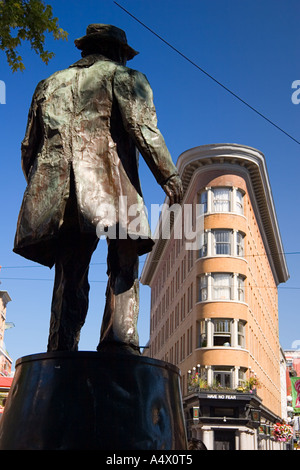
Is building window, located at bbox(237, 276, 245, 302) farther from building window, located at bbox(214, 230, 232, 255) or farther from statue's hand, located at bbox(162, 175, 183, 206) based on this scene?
statue's hand, located at bbox(162, 175, 183, 206)

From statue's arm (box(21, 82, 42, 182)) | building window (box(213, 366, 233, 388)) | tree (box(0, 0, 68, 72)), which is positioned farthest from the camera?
building window (box(213, 366, 233, 388))

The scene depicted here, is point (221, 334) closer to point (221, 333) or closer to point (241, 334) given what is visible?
point (221, 333)

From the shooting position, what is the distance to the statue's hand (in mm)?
4266

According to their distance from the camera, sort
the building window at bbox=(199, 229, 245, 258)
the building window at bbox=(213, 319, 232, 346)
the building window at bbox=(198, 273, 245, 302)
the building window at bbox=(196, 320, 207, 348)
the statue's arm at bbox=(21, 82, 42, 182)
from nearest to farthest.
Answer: the statue's arm at bbox=(21, 82, 42, 182) → the building window at bbox=(213, 319, 232, 346) → the building window at bbox=(196, 320, 207, 348) → the building window at bbox=(198, 273, 245, 302) → the building window at bbox=(199, 229, 245, 258)

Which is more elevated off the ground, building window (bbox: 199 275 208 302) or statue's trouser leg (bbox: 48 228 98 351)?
building window (bbox: 199 275 208 302)

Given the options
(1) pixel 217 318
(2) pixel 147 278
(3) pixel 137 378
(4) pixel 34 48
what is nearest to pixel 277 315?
(2) pixel 147 278

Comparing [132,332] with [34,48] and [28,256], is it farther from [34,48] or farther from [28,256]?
[34,48]

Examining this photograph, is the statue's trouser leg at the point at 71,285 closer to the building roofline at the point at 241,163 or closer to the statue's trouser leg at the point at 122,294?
the statue's trouser leg at the point at 122,294

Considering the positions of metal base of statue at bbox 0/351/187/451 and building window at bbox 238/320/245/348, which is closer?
metal base of statue at bbox 0/351/187/451

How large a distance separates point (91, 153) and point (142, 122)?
419 millimetres

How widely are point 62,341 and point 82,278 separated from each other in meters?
0.48

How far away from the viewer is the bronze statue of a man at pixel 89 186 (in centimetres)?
419

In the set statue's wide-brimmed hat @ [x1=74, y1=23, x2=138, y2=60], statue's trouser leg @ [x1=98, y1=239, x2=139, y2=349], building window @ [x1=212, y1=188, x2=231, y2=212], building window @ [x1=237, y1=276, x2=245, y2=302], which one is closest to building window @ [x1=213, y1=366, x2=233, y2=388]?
building window @ [x1=237, y1=276, x2=245, y2=302]
